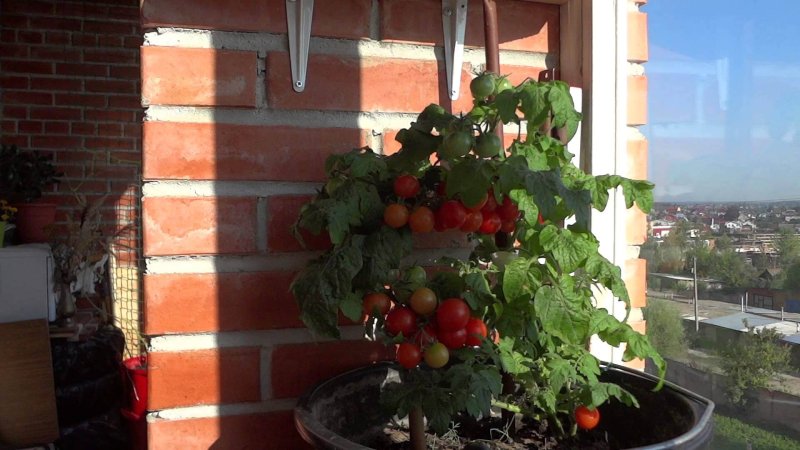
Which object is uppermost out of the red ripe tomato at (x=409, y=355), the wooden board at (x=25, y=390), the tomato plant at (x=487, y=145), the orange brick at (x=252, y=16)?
the orange brick at (x=252, y=16)

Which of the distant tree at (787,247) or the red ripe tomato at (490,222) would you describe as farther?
the distant tree at (787,247)

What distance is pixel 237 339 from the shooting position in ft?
3.15

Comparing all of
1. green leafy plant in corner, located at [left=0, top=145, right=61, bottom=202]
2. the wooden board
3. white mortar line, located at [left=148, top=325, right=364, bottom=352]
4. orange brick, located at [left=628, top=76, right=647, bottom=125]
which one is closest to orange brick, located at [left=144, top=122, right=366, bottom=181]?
white mortar line, located at [left=148, top=325, right=364, bottom=352]

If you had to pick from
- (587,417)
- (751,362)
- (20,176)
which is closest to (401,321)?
(587,417)

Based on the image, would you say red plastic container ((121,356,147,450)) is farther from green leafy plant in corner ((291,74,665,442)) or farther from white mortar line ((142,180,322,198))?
green leafy plant in corner ((291,74,665,442))

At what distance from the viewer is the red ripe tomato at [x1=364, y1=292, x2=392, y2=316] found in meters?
0.77

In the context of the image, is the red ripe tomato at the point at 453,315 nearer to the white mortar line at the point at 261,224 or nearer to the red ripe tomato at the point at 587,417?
the red ripe tomato at the point at 587,417

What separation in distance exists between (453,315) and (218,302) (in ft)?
1.32

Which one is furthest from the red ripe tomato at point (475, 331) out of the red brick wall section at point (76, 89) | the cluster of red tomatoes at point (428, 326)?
the red brick wall section at point (76, 89)

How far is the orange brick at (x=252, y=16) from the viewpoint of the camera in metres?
0.92

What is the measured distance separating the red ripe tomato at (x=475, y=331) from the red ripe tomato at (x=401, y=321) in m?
0.07

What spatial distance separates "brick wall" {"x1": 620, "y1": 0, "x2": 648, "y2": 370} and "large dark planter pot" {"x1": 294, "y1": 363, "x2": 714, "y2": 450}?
0.31m

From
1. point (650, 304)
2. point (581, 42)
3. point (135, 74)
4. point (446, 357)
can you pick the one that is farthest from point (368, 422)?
point (135, 74)

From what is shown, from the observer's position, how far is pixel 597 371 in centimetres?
80
